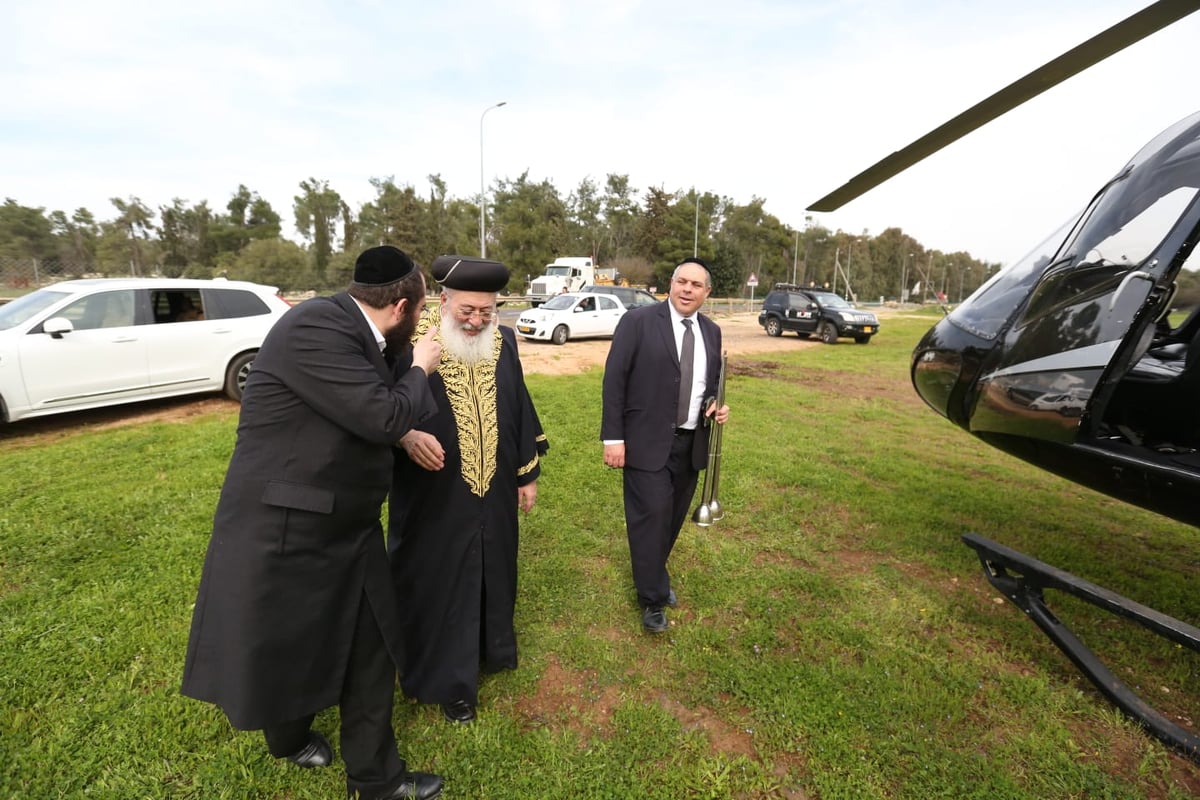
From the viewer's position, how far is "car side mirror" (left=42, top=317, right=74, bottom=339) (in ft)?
19.6

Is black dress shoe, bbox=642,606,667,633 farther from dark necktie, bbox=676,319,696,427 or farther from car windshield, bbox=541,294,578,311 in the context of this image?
car windshield, bbox=541,294,578,311

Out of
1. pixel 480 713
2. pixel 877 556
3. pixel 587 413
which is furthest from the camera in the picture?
pixel 587 413

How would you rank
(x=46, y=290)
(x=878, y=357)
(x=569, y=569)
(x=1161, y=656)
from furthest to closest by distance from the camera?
1. (x=878, y=357)
2. (x=46, y=290)
3. (x=569, y=569)
4. (x=1161, y=656)

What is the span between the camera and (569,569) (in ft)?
12.2

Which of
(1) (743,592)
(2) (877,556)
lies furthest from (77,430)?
(2) (877,556)

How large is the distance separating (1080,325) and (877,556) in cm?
219

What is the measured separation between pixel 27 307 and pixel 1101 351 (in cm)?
916

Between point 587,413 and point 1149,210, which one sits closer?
point 1149,210

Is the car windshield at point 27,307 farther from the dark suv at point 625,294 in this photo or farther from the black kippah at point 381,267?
the dark suv at point 625,294

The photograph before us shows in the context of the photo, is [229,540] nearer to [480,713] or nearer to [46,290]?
[480,713]

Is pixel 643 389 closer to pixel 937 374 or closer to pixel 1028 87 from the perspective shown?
pixel 937 374

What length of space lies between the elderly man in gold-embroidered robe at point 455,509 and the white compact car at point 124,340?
18.7ft

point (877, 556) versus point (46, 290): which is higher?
point (46, 290)

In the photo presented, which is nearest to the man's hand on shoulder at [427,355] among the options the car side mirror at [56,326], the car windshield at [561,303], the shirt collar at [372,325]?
the shirt collar at [372,325]
